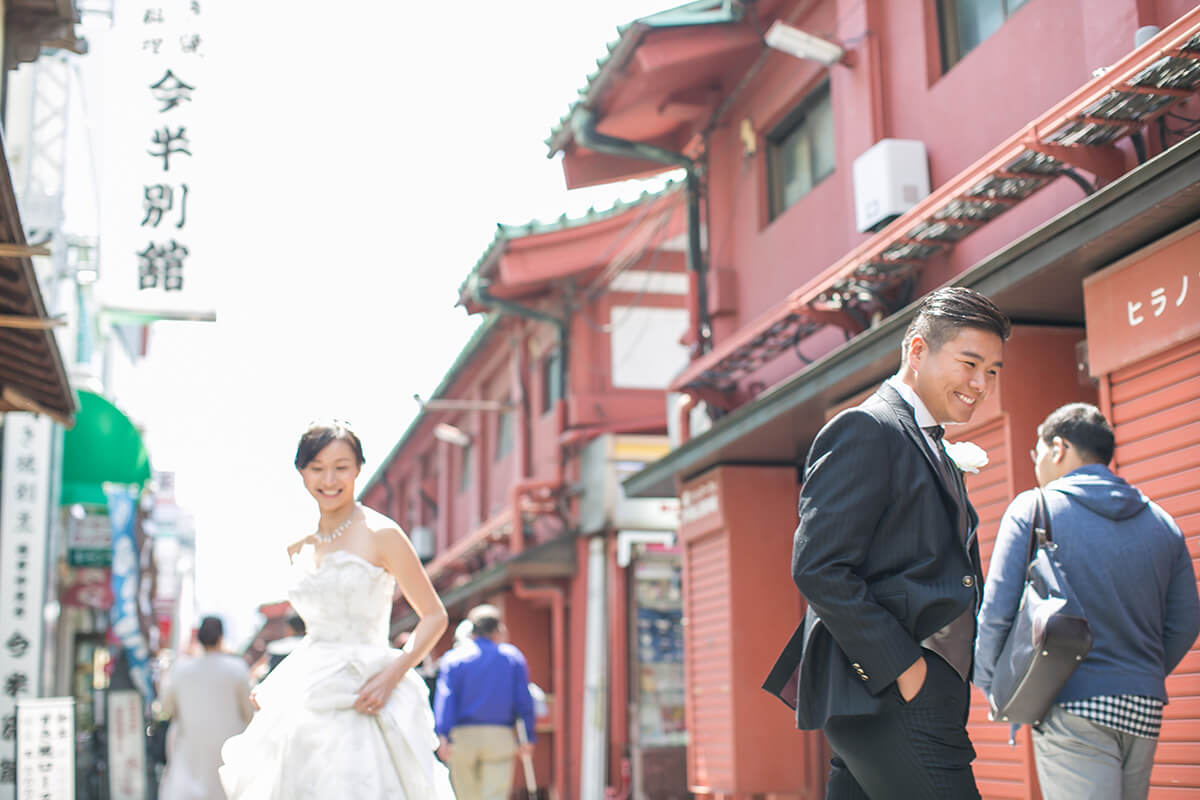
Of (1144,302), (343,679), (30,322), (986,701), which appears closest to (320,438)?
(343,679)

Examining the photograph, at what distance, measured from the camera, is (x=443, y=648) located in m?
26.3

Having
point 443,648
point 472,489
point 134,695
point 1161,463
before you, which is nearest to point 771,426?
point 1161,463

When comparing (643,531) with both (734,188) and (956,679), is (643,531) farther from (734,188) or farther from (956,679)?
(956,679)

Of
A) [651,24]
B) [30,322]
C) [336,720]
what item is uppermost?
[651,24]

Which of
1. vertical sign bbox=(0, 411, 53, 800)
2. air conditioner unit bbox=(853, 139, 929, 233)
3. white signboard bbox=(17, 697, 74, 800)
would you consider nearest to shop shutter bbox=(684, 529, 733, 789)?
Answer: air conditioner unit bbox=(853, 139, 929, 233)

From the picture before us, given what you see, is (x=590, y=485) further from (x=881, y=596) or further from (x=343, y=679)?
(x=881, y=596)

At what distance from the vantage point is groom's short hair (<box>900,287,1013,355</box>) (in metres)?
3.37

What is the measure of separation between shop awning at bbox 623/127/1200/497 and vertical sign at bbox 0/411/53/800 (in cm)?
631

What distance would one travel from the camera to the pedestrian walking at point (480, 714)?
34.9 ft

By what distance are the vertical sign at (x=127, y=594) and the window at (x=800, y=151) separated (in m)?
7.95

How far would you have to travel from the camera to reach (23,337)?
838 cm

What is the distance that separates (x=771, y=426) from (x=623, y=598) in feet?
23.3

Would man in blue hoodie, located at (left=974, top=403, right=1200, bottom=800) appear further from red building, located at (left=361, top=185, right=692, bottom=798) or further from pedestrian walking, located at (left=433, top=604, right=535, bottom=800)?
red building, located at (left=361, top=185, right=692, bottom=798)

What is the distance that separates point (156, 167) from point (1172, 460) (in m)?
9.72
